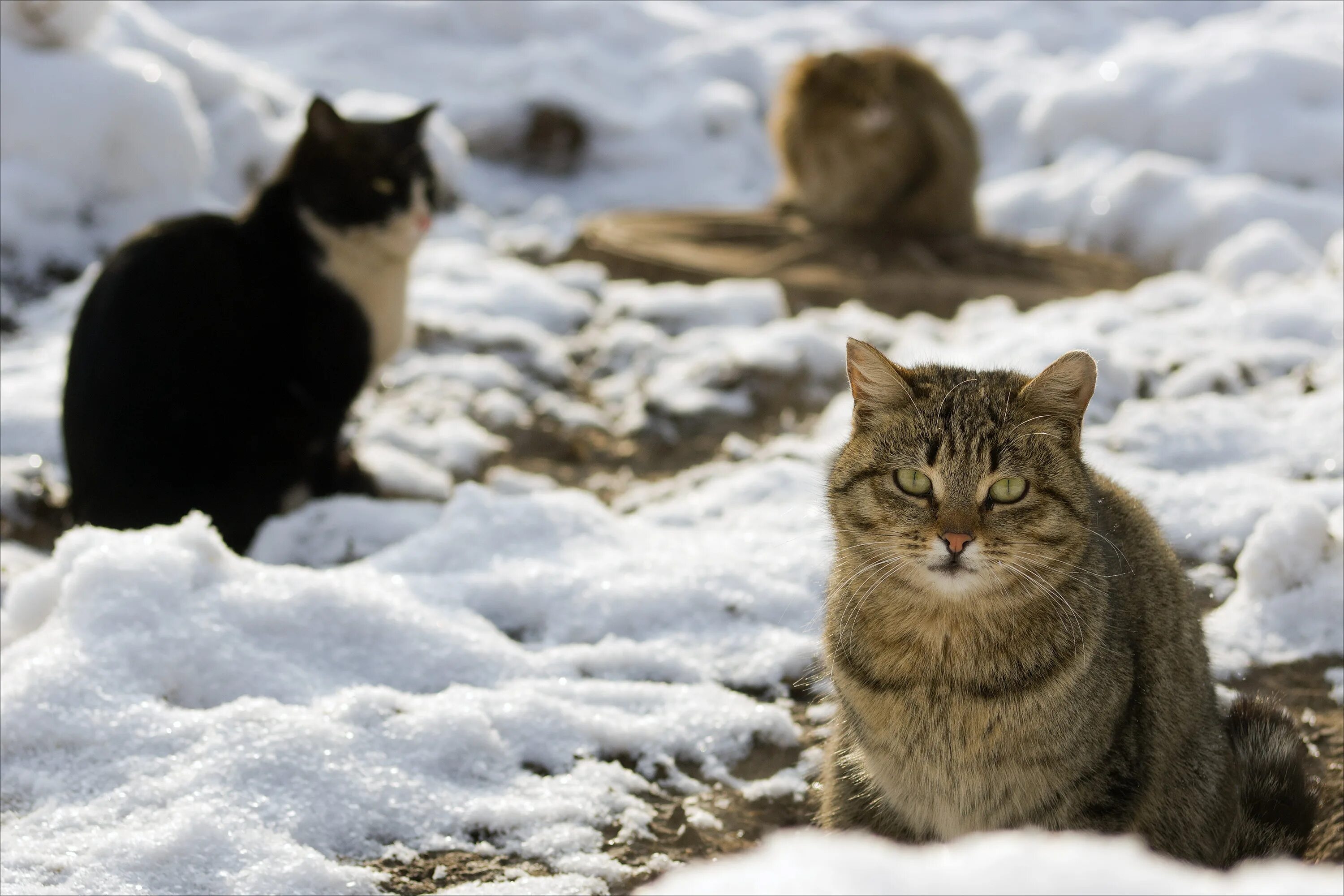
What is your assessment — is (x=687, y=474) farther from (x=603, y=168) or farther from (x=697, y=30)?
(x=697, y=30)

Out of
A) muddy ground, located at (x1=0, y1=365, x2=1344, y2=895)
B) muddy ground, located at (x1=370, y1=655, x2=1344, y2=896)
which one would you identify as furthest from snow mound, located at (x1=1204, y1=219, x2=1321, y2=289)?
muddy ground, located at (x1=370, y1=655, x2=1344, y2=896)

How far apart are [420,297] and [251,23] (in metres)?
6.09

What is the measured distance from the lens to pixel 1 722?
7.54ft

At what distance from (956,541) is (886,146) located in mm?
5941

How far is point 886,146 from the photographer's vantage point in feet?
24.7

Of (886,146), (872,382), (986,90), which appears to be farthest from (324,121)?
(986,90)

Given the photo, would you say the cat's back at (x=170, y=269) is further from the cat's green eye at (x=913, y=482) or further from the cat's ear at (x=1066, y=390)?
the cat's ear at (x=1066, y=390)

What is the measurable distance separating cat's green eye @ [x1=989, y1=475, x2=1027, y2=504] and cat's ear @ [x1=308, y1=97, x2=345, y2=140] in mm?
3284

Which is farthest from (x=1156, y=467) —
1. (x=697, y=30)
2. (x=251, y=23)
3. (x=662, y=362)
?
(x=251, y=23)

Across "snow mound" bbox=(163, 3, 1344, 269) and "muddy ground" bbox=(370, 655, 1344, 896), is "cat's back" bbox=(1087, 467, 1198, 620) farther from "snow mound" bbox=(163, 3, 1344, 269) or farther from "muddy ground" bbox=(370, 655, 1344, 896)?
"snow mound" bbox=(163, 3, 1344, 269)

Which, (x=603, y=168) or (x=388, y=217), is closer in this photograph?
(x=388, y=217)

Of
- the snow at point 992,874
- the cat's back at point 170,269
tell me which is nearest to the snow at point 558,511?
the snow at point 992,874

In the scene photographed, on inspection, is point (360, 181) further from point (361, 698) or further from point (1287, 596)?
point (1287, 596)

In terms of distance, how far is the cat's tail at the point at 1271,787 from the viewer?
7.11 ft
